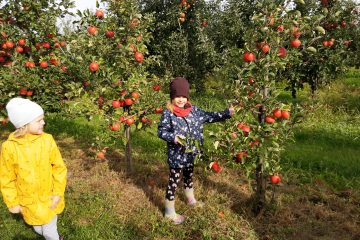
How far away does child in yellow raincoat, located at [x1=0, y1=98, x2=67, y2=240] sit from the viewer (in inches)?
128

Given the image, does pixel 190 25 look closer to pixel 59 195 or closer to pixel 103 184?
pixel 103 184

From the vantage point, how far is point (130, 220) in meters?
5.04

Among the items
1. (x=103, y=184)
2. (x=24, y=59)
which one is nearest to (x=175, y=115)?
(x=103, y=184)

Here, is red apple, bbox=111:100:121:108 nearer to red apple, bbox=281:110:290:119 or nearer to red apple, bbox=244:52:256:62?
red apple, bbox=244:52:256:62

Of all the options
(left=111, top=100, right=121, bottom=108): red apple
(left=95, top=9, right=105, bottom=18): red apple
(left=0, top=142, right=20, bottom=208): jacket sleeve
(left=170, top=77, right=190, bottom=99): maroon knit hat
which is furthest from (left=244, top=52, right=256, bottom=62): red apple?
(left=95, top=9, right=105, bottom=18): red apple

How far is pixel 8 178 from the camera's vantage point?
11.0 feet

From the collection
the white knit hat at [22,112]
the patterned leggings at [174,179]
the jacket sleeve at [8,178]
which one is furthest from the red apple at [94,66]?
the jacket sleeve at [8,178]

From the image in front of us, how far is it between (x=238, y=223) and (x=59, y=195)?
2.48 m

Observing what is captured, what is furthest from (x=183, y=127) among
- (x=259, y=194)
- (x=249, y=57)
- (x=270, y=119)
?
(x=259, y=194)

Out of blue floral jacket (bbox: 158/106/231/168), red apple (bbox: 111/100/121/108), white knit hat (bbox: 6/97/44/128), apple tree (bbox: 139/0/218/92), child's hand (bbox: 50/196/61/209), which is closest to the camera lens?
white knit hat (bbox: 6/97/44/128)

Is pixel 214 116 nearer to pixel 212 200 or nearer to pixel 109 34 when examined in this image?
pixel 212 200

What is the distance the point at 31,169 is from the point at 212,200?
2.97m

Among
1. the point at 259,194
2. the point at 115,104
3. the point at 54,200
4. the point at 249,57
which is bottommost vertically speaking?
the point at 259,194

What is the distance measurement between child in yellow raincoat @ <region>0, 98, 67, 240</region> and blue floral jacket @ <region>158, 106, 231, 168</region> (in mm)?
1515
